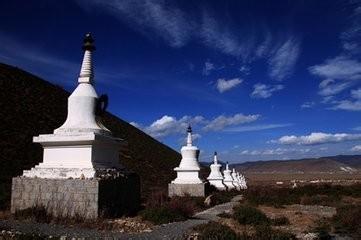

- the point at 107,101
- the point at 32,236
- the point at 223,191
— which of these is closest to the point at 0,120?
the point at 223,191

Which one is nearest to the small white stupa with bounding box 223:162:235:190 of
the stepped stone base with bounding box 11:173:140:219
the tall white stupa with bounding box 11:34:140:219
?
the tall white stupa with bounding box 11:34:140:219

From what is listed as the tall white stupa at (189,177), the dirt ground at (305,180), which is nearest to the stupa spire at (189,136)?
the tall white stupa at (189,177)

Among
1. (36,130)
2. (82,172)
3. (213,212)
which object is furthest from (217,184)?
(82,172)

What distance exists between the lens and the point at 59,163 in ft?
51.3

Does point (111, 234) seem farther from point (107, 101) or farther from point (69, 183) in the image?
point (107, 101)

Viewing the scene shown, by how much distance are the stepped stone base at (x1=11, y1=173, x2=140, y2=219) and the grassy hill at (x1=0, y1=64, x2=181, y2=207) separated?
12.0 meters

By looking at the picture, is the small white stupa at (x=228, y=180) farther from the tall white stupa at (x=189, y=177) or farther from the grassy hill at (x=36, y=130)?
the tall white stupa at (x=189, y=177)

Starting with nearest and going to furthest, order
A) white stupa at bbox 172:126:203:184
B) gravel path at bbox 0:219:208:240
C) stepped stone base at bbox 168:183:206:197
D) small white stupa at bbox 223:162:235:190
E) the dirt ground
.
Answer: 1. gravel path at bbox 0:219:208:240
2. stepped stone base at bbox 168:183:206:197
3. white stupa at bbox 172:126:203:184
4. small white stupa at bbox 223:162:235:190
5. the dirt ground

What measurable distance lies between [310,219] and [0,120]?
30.2 meters

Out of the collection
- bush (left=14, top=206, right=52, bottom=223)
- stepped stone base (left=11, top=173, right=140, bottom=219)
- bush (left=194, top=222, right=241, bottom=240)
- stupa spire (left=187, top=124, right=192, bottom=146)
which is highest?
stupa spire (left=187, top=124, right=192, bottom=146)

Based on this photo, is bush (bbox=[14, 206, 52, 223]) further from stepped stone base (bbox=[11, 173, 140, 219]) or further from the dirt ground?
the dirt ground

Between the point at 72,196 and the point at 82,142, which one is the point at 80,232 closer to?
the point at 72,196

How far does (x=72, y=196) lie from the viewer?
14.4 metres

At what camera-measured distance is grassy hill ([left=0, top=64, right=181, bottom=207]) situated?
3481cm
